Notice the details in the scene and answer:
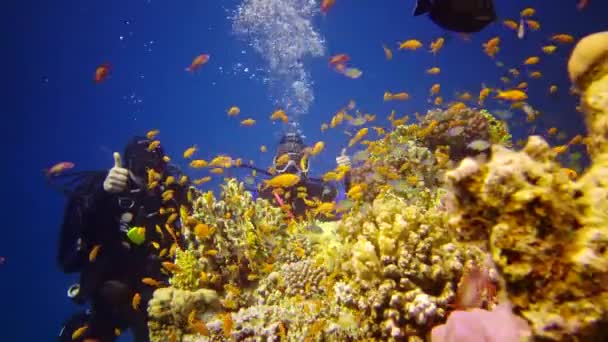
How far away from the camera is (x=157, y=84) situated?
3529 inches

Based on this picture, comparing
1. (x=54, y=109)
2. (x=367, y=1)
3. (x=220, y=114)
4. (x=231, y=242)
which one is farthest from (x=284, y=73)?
(x=231, y=242)

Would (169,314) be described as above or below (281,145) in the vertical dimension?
below

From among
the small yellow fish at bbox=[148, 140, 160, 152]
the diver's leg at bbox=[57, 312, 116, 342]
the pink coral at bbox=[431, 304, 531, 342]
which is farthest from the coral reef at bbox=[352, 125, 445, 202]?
the diver's leg at bbox=[57, 312, 116, 342]

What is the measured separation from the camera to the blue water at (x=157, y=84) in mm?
46188

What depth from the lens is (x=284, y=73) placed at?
6306 cm

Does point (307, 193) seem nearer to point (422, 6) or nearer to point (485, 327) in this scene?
point (422, 6)

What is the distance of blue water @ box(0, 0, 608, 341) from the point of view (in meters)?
46.2

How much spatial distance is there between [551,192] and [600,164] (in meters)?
0.56

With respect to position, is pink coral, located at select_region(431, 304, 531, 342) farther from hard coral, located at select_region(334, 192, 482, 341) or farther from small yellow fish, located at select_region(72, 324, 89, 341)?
small yellow fish, located at select_region(72, 324, 89, 341)

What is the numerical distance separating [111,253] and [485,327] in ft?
21.9

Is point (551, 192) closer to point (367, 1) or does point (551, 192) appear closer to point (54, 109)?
point (367, 1)

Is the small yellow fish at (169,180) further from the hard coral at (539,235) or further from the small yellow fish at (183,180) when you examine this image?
the hard coral at (539,235)

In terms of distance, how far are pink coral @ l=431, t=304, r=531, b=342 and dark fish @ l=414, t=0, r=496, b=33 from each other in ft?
7.52

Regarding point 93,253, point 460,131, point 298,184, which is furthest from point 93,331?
point 460,131
